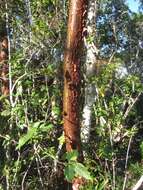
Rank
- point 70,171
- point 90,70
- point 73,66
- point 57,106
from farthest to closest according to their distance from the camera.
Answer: point 90,70
point 57,106
point 73,66
point 70,171

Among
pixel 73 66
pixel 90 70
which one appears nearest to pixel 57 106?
pixel 73 66

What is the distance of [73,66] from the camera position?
3506 mm

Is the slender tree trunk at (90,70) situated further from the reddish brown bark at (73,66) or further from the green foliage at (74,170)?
the green foliage at (74,170)

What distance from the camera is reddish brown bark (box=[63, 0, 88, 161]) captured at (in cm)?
343

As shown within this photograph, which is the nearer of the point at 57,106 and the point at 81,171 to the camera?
the point at 81,171

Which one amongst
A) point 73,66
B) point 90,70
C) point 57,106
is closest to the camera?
point 73,66

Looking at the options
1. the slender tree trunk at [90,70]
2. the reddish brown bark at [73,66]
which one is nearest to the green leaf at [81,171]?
the reddish brown bark at [73,66]

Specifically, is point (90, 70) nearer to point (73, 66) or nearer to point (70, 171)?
point (73, 66)

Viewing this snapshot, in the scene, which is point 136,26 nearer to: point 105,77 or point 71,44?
point 105,77

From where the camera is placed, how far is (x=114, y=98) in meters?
5.41

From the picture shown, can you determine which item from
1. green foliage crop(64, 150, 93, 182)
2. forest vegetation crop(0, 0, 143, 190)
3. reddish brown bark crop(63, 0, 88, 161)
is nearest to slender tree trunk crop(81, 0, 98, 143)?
forest vegetation crop(0, 0, 143, 190)

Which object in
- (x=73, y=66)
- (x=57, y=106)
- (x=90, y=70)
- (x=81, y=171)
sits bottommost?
(x=81, y=171)

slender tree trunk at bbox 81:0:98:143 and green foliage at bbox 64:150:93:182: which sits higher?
slender tree trunk at bbox 81:0:98:143

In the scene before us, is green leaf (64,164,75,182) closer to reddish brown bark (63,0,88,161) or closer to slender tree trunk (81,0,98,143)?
reddish brown bark (63,0,88,161)
